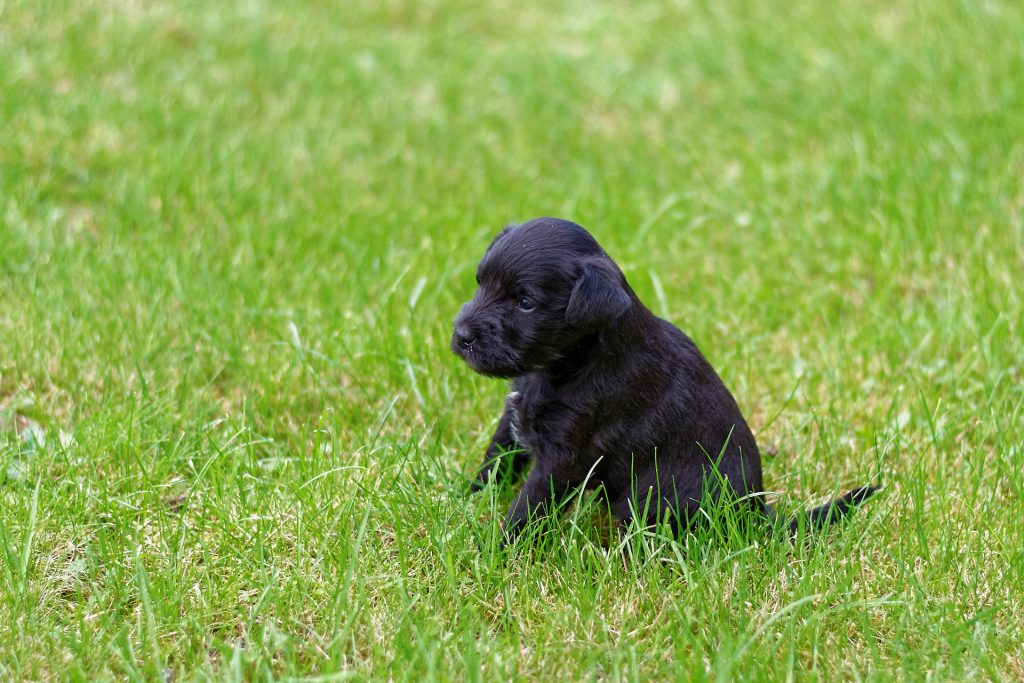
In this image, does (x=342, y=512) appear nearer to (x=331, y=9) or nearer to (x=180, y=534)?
(x=180, y=534)

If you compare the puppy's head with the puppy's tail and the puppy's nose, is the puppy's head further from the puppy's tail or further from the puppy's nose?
the puppy's tail

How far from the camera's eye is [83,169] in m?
5.96

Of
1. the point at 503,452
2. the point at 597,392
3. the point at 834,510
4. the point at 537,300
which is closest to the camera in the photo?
the point at 537,300

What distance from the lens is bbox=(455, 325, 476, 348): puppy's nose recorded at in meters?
3.18

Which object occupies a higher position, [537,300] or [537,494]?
[537,300]

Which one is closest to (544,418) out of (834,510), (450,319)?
(834,510)

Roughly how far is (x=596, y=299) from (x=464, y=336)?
1.51 ft

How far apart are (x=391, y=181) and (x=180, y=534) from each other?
11.8ft

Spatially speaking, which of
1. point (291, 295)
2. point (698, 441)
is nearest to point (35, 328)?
point (291, 295)

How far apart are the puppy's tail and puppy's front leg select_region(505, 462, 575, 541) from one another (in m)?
0.80

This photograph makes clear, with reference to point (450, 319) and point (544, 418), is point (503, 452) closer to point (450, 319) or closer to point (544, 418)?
point (544, 418)

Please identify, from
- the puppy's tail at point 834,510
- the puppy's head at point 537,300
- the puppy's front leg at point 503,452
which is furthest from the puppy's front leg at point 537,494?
the puppy's tail at point 834,510

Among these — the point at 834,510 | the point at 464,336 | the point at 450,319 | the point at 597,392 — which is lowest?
the point at 834,510

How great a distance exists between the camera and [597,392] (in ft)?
10.6
